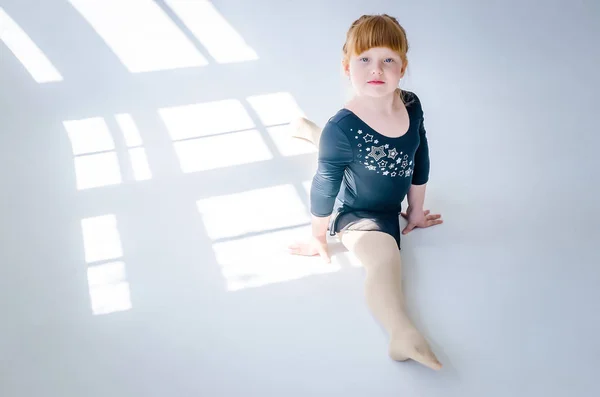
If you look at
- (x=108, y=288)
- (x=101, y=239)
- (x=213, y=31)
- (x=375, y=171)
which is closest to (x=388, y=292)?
(x=375, y=171)

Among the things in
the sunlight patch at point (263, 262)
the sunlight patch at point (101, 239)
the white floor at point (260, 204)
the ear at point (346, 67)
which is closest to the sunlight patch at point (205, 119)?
the white floor at point (260, 204)

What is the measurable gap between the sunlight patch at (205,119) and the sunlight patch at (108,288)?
0.58 metres

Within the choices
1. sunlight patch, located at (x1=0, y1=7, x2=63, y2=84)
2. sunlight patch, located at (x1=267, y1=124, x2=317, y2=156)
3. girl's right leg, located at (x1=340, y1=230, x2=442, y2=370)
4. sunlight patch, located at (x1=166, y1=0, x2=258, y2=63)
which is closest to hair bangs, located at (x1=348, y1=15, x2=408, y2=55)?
girl's right leg, located at (x1=340, y1=230, x2=442, y2=370)

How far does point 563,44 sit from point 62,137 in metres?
1.85

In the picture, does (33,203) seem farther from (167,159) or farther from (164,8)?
(164,8)

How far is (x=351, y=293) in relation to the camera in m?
1.41

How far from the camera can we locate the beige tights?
1.22 m

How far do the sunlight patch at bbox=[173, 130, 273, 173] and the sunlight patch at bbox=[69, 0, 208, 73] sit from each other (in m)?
0.48

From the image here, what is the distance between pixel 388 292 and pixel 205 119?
97cm

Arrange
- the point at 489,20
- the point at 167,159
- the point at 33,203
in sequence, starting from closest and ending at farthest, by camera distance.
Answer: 1. the point at 33,203
2. the point at 167,159
3. the point at 489,20

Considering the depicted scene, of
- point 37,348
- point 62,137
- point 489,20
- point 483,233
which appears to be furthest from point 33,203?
point 489,20

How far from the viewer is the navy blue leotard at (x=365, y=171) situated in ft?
4.53

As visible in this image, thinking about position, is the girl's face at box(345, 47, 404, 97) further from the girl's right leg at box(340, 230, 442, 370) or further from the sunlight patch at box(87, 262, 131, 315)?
the sunlight patch at box(87, 262, 131, 315)

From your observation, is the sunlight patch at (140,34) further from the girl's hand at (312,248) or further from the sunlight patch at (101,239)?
the girl's hand at (312,248)
